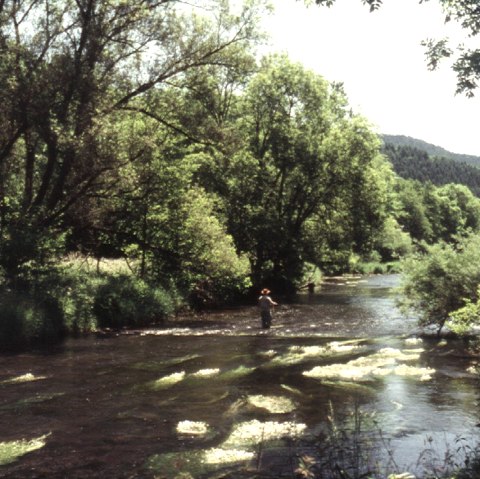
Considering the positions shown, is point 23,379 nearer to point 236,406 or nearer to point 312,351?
point 236,406

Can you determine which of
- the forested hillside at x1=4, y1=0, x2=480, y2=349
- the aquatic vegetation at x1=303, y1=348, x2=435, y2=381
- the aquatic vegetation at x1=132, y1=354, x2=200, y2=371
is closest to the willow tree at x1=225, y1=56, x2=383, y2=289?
the forested hillside at x1=4, y1=0, x2=480, y2=349

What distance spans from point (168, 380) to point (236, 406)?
3.23 meters

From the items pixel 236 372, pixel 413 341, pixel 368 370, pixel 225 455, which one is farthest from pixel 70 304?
pixel 225 455

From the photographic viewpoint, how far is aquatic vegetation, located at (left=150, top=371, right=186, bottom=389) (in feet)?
47.0

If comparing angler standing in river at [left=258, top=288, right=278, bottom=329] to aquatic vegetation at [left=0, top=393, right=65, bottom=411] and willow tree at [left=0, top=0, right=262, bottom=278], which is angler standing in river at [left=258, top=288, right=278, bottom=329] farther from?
aquatic vegetation at [left=0, top=393, right=65, bottom=411]

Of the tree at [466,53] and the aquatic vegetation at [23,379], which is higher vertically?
the tree at [466,53]

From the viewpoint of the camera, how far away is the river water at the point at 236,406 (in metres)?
8.80

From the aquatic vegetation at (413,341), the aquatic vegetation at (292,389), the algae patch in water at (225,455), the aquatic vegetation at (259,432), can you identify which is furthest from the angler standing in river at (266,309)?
the algae patch in water at (225,455)

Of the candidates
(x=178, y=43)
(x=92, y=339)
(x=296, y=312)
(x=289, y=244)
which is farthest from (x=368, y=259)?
(x=92, y=339)

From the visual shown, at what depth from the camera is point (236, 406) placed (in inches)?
483

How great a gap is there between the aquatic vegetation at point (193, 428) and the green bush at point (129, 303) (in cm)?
1525

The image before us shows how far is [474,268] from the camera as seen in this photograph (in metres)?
20.5

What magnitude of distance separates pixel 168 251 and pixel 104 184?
653 cm

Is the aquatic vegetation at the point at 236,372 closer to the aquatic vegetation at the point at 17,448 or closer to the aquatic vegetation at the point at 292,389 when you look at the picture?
the aquatic vegetation at the point at 292,389
